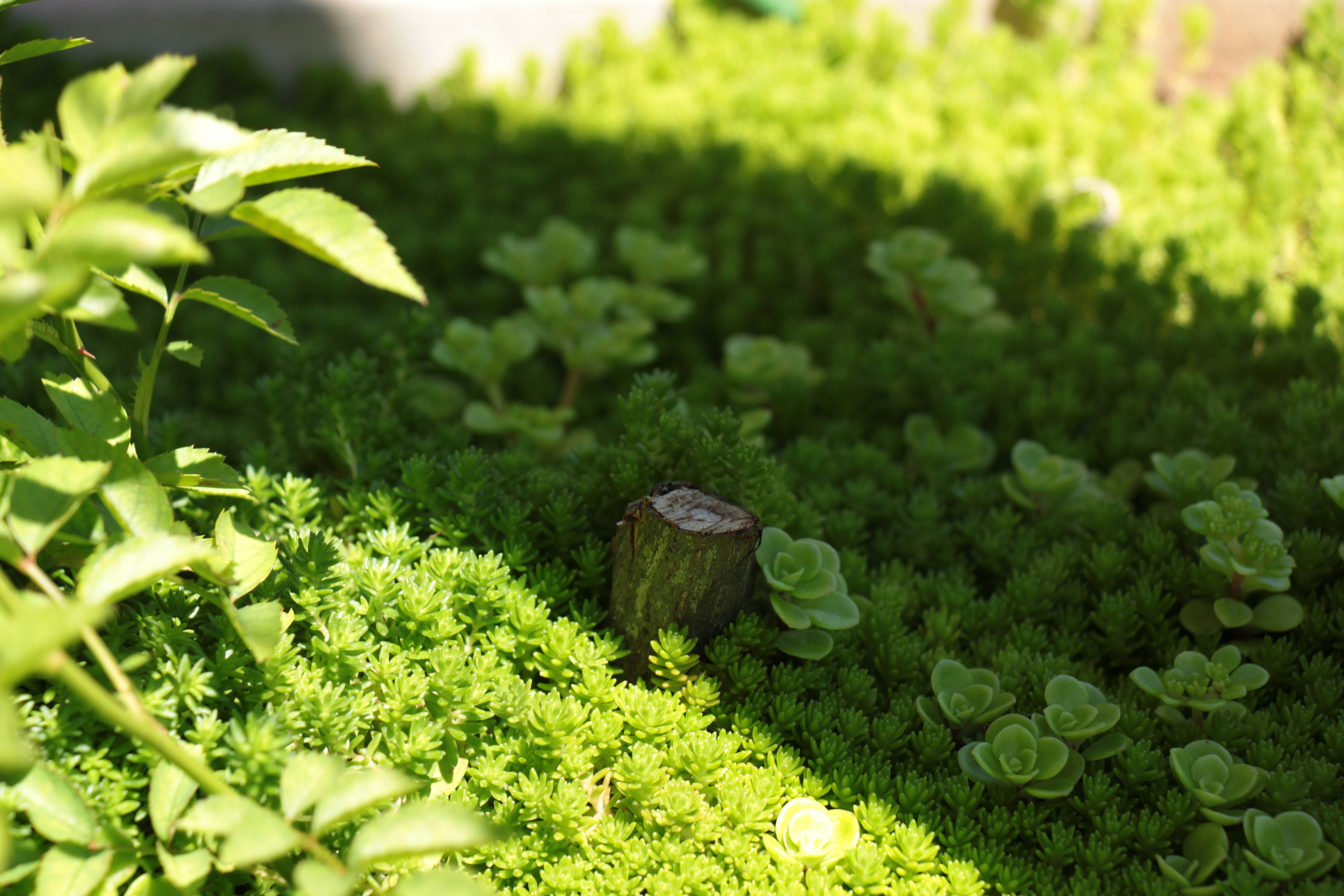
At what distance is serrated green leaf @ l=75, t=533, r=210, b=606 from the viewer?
103 cm

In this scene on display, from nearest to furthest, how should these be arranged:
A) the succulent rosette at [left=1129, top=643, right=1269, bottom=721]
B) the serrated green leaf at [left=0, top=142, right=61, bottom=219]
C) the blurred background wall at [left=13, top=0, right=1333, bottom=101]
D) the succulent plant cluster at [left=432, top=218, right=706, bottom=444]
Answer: the serrated green leaf at [left=0, top=142, right=61, bottom=219], the succulent rosette at [left=1129, top=643, right=1269, bottom=721], the succulent plant cluster at [left=432, top=218, right=706, bottom=444], the blurred background wall at [left=13, top=0, right=1333, bottom=101]

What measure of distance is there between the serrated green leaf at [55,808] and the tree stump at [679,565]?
0.79 meters

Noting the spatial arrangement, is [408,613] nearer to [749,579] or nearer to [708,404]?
[749,579]

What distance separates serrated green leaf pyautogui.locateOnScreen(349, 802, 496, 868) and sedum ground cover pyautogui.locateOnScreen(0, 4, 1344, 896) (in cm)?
28

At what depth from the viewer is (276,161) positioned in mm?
1164

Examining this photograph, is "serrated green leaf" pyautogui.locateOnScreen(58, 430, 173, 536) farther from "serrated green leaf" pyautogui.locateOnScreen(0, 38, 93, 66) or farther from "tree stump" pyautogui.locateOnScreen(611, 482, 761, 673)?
"tree stump" pyautogui.locateOnScreen(611, 482, 761, 673)

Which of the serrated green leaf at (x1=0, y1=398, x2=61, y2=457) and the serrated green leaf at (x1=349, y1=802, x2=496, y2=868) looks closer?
the serrated green leaf at (x1=349, y1=802, x2=496, y2=868)

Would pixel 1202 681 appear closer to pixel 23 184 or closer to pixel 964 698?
pixel 964 698

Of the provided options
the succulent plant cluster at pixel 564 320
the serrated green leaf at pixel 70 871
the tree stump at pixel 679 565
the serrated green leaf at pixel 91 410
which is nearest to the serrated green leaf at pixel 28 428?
the serrated green leaf at pixel 91 410

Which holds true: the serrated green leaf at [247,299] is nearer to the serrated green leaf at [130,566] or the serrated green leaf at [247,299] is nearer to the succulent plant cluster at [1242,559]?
the serrated green leaf at [130,566]

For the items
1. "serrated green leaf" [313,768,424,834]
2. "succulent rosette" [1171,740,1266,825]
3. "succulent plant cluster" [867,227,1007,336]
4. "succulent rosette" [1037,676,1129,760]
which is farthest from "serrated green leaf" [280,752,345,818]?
"succulent plant cluster" [867,227,1007,336]

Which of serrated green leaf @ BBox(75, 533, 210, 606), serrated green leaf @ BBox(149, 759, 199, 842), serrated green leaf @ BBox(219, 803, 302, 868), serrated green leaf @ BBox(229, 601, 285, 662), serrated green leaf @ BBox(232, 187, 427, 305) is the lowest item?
serrated green leaf @ BBox(149, 759, 199, 842)

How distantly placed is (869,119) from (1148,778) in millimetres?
2633

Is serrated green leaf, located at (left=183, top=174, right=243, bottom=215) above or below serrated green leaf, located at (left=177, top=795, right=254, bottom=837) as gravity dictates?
above
